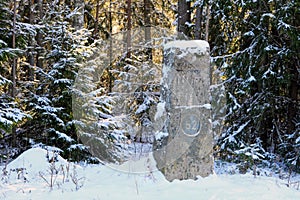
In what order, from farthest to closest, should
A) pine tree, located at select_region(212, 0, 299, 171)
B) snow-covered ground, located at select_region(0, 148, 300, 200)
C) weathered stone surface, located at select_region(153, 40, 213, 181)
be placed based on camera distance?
1. pine tree, located at select_region(212, 0, 299, 171)
2. weathered stone surface, located at select_region(153, 40, 213, 181)
3. snow-covered ground, located at select_region(0, 148, 300, 200)

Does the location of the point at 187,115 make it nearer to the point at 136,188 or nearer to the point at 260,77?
the point at 136,188

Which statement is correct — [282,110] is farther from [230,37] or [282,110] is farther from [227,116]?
[230,37]

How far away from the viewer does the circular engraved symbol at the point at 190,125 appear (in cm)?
395

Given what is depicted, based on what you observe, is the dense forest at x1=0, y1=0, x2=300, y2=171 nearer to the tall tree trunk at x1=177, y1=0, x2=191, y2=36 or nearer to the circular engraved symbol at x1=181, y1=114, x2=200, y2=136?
the tall tree trunk at x1=177, y1=0, x2=191, y2=36

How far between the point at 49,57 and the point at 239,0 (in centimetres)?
436

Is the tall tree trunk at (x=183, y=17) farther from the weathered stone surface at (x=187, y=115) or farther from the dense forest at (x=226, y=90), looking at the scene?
the weathered stone surface at (x=187, y=115)

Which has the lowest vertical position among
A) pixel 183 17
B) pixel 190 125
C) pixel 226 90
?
pixel 190 125

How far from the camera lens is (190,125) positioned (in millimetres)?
3973

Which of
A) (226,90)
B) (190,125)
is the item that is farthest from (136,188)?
(226,90)

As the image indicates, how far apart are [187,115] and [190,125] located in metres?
0.14

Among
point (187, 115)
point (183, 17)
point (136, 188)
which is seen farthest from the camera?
point (183, 17)

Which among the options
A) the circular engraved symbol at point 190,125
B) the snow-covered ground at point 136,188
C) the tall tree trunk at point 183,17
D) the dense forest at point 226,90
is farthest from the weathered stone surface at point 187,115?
the tall tree trunk at point 183,17

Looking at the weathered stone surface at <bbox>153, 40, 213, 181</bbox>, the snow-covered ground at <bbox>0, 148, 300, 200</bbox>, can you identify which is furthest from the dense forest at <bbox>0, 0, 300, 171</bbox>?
the weathered stone surface at <bbox>153, 40, 213, 181</bbox>

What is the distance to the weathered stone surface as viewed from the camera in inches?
155
